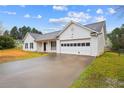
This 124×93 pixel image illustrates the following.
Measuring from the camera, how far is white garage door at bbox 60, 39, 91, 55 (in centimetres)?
1357

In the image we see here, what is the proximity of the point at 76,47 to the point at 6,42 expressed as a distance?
12.2 meters

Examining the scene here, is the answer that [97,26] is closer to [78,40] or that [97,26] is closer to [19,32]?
[78,40]

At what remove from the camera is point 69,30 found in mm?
15547

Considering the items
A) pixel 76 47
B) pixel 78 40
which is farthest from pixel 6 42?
pixel 78 40

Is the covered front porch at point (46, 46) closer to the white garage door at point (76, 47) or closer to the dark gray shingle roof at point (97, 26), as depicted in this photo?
the white garage door at point (76, 47)

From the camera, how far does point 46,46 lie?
765 inches

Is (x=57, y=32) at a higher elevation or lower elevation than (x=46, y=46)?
higher

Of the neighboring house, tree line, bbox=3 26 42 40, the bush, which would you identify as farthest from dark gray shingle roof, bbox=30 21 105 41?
the bush

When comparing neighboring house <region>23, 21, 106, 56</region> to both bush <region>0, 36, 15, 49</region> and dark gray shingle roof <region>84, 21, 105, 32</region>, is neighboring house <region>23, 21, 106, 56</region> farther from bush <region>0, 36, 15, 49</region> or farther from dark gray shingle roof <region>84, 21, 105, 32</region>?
bush <region>0, 36, 15, 49</region>

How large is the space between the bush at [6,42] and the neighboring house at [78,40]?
510cm

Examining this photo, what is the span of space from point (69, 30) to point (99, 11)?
3729 mm

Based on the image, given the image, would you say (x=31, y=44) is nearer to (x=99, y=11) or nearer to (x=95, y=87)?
Result: (x=99, y=11)

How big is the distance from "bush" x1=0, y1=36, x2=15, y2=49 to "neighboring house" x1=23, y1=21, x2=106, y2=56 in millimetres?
5096
